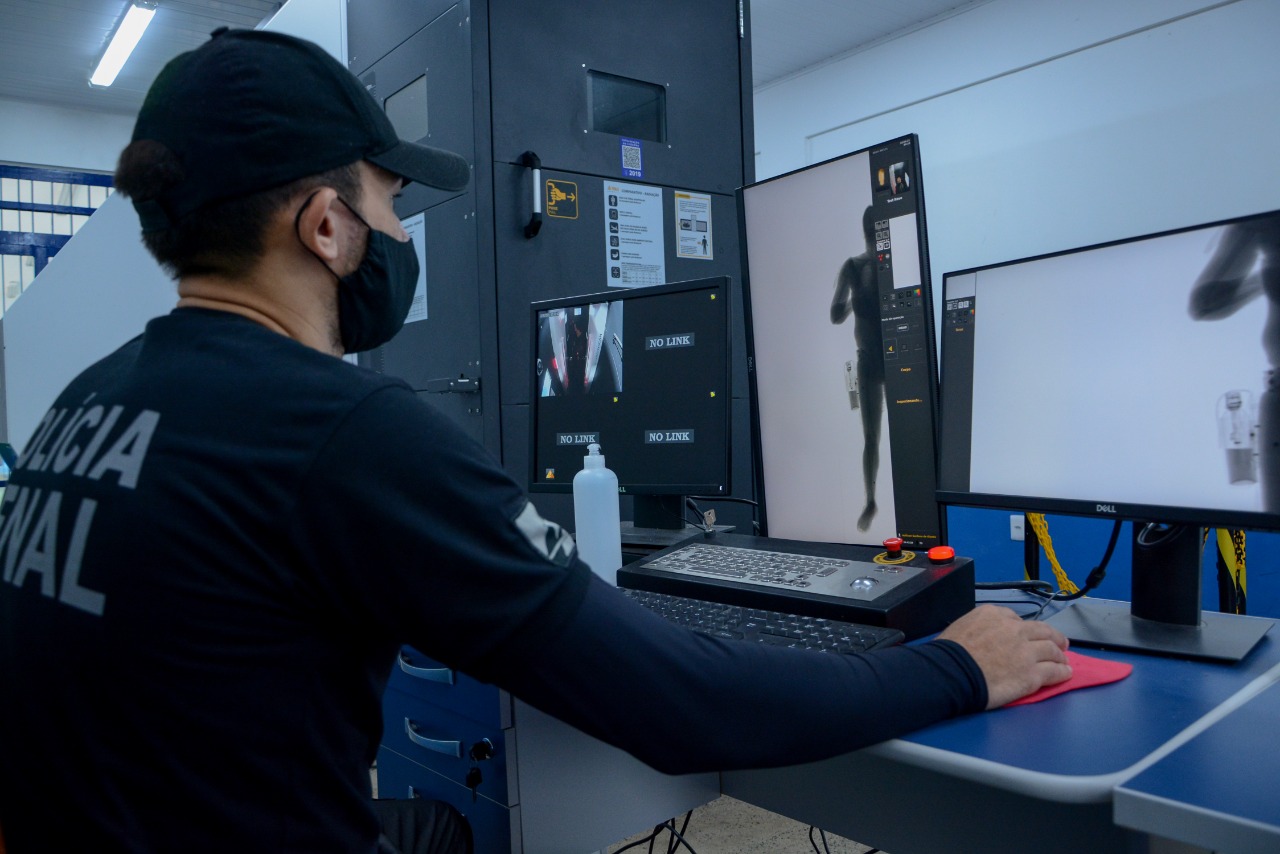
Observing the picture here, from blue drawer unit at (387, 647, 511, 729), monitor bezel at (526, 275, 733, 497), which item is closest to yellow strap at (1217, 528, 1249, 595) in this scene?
monitor bezel at (526, 275, 733, 497)

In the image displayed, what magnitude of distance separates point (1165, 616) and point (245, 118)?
109cm

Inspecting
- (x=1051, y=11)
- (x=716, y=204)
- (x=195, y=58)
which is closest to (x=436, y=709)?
(x=195, y=58)

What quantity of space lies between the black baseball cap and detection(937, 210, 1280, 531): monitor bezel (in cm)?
78

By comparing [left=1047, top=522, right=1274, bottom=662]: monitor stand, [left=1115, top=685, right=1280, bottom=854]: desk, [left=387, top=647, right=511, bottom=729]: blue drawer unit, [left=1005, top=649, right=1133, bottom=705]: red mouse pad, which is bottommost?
[left=387, top=647, right=511, bottom=729]: blue drawer unit

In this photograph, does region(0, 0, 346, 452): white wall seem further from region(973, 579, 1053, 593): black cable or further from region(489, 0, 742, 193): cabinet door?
region(973, 579, 1053, 593): black cable

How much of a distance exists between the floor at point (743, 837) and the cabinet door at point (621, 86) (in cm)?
166

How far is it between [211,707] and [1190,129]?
14.3 feet

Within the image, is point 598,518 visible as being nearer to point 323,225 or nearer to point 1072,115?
point 323,225

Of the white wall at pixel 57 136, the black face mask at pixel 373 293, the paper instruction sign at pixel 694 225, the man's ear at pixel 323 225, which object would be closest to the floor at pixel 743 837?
the paper instruction sign at pixel 694 225

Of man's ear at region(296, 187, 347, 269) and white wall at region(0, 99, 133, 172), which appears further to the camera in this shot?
white wall at region(0, 99, 133, 172)

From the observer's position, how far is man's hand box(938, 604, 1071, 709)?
810 mm

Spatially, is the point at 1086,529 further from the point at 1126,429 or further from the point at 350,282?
the point at 350,282

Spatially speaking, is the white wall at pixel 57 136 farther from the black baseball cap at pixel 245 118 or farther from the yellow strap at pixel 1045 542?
the yellow strap at pixel 1045 542

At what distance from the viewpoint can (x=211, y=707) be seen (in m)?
0.62
